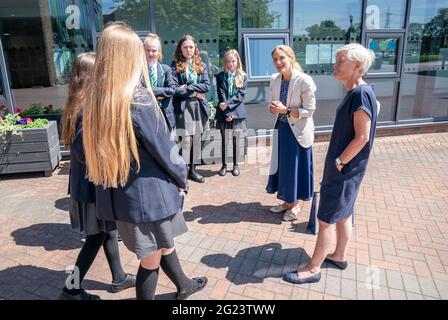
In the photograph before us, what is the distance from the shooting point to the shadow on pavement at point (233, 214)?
4031mm

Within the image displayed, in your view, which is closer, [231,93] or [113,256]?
[113,256]

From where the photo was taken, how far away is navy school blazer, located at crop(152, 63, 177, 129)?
455 cm

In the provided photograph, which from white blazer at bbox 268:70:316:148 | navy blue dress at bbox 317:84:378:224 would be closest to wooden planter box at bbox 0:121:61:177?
white blazer at bbox 268:70:316:148

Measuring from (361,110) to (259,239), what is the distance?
1.74 m

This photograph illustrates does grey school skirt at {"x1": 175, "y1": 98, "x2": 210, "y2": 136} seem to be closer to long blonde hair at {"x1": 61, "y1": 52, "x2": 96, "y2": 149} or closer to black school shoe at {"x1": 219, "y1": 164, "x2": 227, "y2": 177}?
black school shoe at {"x1": 219, "y1": 164, "x2": 227, "y2": 177}

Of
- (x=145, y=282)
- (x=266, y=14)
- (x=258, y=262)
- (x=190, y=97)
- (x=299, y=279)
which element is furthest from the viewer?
(x=266, y=14)

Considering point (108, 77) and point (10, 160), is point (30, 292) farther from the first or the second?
point (10, 160)

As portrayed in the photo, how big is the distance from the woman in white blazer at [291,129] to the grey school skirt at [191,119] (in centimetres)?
153

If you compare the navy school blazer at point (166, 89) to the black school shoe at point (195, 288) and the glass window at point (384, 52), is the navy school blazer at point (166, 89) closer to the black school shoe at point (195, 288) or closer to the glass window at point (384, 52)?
the black school shoe at point (195, 288)

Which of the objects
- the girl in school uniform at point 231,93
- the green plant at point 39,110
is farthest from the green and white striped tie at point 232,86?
the green plant at point 39,110

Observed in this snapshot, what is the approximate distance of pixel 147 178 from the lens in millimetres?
2016

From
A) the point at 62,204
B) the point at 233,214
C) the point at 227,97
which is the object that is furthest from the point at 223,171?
the point at 62,204

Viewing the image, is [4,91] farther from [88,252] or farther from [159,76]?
[88,252]

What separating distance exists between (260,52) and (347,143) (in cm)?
440
